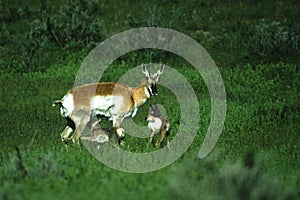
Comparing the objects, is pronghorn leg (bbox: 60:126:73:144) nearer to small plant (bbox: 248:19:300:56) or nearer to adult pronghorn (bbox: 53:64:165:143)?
adult pronghorn (bbox: 53:64:165:143)

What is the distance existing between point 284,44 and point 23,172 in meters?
13.3

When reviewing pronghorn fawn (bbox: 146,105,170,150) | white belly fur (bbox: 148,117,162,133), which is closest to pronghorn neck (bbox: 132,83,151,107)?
pronghorn fawn (bbox: 146,105,170,150)

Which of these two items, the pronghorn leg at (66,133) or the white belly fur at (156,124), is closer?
the white belly fur at (156,124)

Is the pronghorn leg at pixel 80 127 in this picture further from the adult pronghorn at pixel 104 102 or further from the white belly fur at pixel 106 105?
the white belly fur at pixel 106 105

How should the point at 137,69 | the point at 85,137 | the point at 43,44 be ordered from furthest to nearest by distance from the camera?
the point at 43,44 → the point at 137,69 → the point at 85,137

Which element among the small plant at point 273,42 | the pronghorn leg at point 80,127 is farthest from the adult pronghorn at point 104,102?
the small plant at point 273,42

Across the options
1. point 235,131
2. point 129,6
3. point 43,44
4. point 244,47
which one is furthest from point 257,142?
point 129,6

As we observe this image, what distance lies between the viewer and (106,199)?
9.12m

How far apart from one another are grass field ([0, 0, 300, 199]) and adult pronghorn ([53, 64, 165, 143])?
0.58m

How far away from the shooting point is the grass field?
952 cm

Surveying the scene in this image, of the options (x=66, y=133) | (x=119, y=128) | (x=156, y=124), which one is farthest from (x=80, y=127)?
(x=156, y=124)

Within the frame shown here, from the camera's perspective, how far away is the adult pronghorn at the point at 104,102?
14.2 meters

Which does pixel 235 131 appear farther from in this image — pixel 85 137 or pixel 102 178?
pixel 102 178

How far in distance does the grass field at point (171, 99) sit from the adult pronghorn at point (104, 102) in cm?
58
